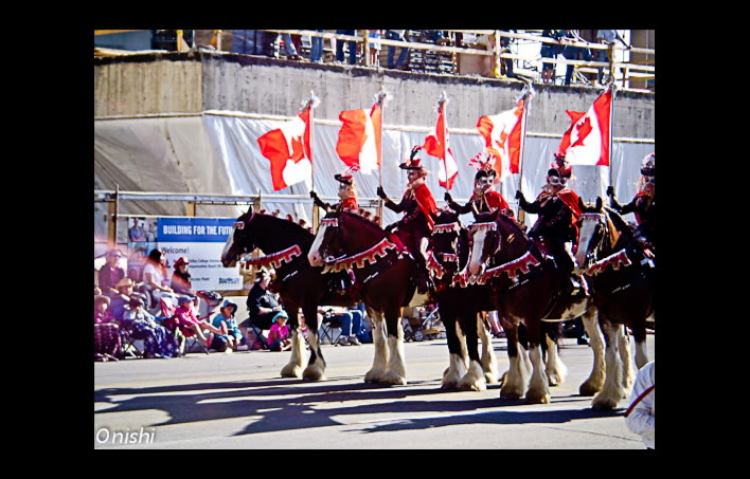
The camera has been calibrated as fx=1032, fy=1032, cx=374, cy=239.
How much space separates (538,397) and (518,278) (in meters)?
1.39

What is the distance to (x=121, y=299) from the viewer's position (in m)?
17.8

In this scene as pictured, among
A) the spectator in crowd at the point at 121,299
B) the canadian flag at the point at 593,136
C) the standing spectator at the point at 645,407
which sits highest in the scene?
the canadian flag at the point at 593,136

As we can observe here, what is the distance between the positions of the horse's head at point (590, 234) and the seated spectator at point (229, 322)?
960 centimetres

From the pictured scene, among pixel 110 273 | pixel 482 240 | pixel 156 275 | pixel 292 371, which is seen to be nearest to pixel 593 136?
pixel 482 240

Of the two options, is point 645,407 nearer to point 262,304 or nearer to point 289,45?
point 262,304

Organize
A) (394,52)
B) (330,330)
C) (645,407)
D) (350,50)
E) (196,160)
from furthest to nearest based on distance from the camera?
(394,52) < (350,50) < (196,160) < (330,330) < (645,407)

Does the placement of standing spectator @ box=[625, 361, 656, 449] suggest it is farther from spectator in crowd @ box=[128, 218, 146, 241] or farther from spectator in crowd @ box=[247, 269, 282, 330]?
spectator in crowd @ box=[128, 218, 146, 241]

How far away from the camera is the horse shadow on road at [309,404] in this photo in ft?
35.5

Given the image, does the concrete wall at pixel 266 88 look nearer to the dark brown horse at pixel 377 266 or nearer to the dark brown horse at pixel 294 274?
the dark brown horse at pixel 294 274

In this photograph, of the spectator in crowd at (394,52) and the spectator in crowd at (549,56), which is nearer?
the spectator in crowd at (394,52)

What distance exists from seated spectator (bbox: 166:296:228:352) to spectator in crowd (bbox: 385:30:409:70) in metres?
11.3

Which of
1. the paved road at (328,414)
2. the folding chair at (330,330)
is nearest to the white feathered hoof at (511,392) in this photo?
the paved road at (328,414)
